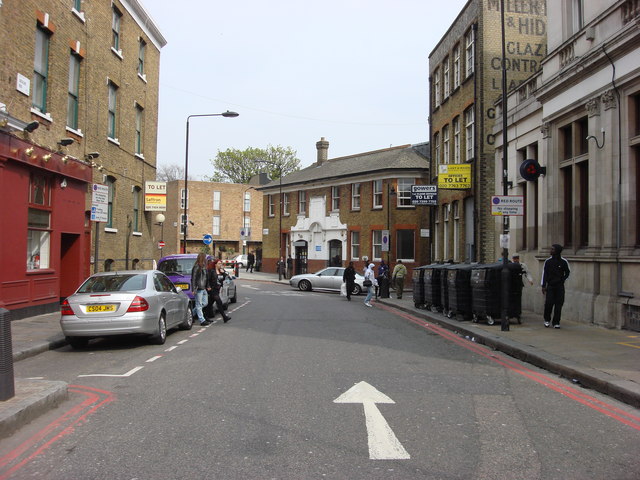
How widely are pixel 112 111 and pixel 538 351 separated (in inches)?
658

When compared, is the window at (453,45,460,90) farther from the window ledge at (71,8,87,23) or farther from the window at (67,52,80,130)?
the window at (67,52,80,130)

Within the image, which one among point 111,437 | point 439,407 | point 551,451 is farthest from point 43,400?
point 551,451

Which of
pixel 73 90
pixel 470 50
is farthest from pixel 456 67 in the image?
pixel 73 90

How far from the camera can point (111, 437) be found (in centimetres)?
522

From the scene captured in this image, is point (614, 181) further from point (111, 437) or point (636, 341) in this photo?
point (111, 437)

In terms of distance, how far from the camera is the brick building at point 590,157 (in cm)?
1221

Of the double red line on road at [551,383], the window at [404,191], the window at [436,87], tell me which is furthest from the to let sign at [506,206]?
the window at [404,191]

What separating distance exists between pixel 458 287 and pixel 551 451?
10129 mm

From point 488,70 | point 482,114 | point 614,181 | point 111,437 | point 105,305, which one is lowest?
point 111,437

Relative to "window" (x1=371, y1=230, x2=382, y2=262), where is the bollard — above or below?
below

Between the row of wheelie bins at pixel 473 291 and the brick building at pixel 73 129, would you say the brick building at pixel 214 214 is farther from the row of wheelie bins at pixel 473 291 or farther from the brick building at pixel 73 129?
the row of wheelie bins at pixel 473 291

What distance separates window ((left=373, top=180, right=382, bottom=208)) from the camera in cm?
3894

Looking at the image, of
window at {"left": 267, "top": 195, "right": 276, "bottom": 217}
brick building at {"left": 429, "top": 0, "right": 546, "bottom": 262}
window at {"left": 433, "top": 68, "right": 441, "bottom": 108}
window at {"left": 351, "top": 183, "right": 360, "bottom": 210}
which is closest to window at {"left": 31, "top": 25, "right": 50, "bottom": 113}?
brick building at {"left": 429, "top": 0, "right": 546, "bottom": 262}

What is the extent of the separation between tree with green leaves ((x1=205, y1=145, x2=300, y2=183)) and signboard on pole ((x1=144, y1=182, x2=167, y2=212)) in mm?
51689
